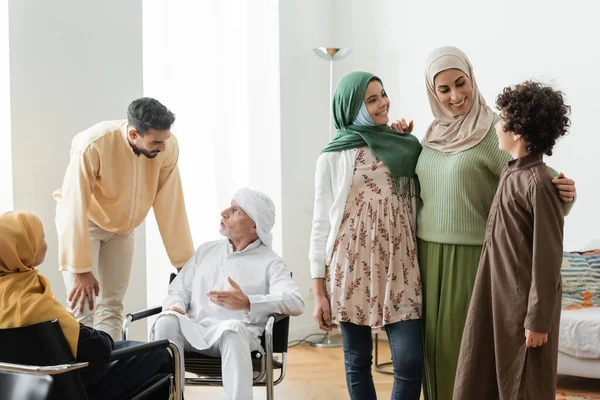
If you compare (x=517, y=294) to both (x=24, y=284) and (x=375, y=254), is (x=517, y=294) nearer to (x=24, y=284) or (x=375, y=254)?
(x=375, y=254)

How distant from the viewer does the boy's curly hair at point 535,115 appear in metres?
2.21

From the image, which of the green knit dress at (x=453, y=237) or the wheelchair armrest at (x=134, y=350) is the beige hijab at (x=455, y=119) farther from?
the wheelchair armrest at (x=134, y=350)

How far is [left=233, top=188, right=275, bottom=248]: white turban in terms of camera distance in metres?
3.13

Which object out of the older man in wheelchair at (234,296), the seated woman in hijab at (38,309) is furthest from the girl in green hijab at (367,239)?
the seated woman in hijab at (38,309)

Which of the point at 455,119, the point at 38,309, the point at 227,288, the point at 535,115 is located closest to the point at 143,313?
the point at 227,288

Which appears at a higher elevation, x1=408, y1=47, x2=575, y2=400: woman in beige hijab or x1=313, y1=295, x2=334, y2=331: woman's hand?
x1=408, y1=47, x2=575, y2=400: woman in beige hijab

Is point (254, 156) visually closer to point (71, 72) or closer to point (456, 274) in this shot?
point (71, 72)

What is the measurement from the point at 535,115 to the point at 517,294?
1.80 ft

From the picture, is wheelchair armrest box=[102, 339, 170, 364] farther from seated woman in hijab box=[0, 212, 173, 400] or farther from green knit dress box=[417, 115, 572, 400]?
green knit dress box=[417, 115, 572, 400]

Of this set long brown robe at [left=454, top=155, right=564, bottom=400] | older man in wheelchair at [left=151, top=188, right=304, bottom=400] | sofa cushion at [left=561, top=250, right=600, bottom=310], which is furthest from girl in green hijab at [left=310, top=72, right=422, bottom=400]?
sofa cushion at [left=561, top=250, right=600, bottom=310]

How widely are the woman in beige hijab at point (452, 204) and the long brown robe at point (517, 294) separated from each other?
14cm

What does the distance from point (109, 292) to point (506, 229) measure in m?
2.00

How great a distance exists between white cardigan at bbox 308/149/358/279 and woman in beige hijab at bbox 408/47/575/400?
284 millimetres

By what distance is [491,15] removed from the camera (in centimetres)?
491
